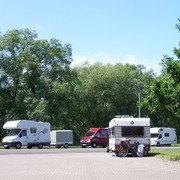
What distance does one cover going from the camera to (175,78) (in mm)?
24984

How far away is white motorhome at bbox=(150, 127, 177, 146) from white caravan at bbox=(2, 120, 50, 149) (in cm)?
1930

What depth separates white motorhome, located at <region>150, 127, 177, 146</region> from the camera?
64713mm

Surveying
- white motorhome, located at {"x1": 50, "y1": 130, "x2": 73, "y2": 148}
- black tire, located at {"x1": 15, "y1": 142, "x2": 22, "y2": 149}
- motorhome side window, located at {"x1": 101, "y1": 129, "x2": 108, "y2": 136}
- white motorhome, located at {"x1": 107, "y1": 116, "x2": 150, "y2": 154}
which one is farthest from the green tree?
white motorhome, located at {"x1": 107, "y1": 116, "x2": 150, "y2": 154}

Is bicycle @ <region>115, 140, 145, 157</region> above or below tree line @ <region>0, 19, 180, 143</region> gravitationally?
below

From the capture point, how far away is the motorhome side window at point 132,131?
32.9m

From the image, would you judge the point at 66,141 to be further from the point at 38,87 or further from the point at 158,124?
the point at 158,124

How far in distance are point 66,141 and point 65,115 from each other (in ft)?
50.6

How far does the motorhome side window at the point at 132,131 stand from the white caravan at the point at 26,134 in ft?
62.3

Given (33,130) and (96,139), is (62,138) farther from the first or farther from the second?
(33,130)

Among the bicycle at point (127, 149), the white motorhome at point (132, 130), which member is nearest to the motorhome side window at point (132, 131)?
the white motorhome at point (132, 130)

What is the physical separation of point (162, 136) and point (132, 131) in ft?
110

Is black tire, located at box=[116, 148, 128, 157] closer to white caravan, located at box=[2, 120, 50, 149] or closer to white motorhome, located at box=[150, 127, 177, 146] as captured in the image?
white caravan, located at box=[2, 120, 50, 149]

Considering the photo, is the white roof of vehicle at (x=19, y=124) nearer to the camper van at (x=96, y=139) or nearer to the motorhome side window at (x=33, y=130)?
the motorhome side window at (x=33, y=130)

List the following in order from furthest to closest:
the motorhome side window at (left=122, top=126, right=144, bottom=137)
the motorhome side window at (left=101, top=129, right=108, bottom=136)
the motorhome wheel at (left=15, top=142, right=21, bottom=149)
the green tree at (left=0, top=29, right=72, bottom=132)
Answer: the green tree at (left=0, top=29, right=72, bottom=132)
the motorhome side window at (left=101, top=129, right=108, bottom=136)
the motorhome wheel at (left=15, top=142, right=21, bottom=149)
the motorhome side window at (left=122, top=126, right=144, bottom=137)
